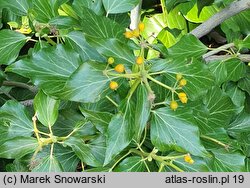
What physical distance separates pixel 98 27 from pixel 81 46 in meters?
0.06

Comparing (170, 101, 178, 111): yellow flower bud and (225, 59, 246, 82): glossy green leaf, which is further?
(225, 59, 246, 82): glossy green leaf

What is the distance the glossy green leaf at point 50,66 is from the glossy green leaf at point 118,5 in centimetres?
14

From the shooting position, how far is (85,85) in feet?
2.43

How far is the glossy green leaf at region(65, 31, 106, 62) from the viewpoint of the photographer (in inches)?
33.9

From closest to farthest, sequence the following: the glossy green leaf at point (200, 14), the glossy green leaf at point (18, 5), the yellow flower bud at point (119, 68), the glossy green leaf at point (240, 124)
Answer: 1. the yellow flower bud at point (119, 68)
2. the glossy green leaf at point (18, 5)
3. the glossy green leaf at point (240, 124)
4. the glossy green leaf at point (200, 14)

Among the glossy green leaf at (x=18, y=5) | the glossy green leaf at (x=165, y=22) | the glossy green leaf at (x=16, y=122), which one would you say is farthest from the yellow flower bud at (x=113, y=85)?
the glossy green leaf at (x=165, y=22)

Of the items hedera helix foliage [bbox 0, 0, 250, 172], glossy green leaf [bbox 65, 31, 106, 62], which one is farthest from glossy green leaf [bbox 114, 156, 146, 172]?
glossy green leaf [bbox 65, 31, 106, 62]

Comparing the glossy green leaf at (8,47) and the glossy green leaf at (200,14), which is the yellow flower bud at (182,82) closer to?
the glossy green leaf at (8,47)

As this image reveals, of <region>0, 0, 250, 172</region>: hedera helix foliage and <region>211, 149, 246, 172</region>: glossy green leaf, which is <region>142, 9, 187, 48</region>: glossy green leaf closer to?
<region>0, 0, 250, 172</region>: hedera helix foliage

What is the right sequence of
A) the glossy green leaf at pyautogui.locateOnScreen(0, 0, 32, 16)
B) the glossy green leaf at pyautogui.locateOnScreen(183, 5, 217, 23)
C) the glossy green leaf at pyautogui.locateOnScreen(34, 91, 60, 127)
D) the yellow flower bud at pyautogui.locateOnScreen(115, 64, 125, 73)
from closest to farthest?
the yellow flower bud at pyautogui.locateOnScreen(115, 64, 125, 73), the glossy green leaf at pyautogui.locateOnScreen(34, 91, 60, 127), the glossy green leaf at pyautogui.locateOnScreen(0, 0, 32, 16), the glossy green leaf at pyautogui.locateOnScreen(183, 5, 217, 23)

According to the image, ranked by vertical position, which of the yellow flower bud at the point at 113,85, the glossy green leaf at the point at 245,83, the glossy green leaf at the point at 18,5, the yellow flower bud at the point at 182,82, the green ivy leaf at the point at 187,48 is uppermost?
the glossy green leaf at the point at 18,5

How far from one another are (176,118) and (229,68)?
33 cm

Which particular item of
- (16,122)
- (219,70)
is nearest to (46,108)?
(16,122)

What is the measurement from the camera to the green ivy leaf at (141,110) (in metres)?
0.73
